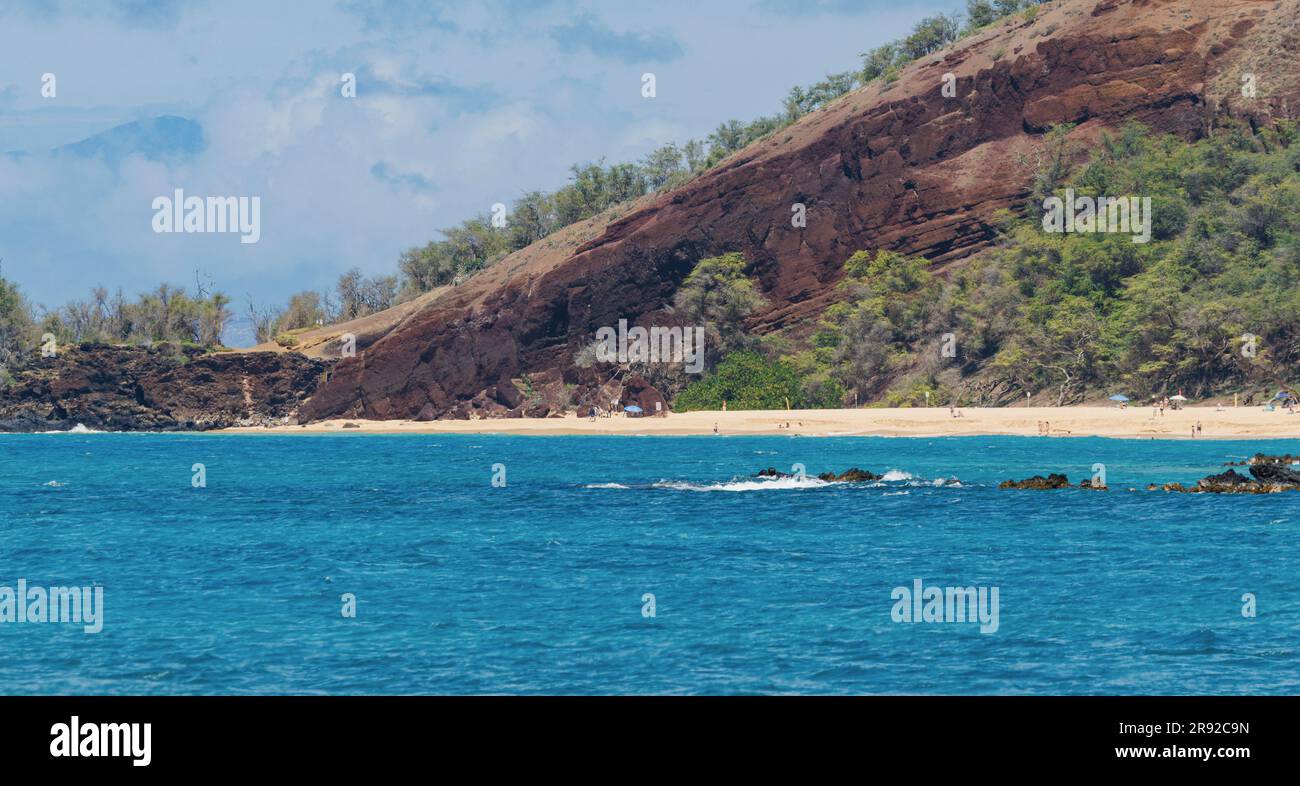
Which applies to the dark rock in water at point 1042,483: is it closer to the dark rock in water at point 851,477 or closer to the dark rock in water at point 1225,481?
the dark rock in water at point 1225,481

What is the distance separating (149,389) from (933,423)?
80.8 metres

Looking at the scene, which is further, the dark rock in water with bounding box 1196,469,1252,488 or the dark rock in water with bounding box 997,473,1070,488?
the dark rock in water with bounding box 997,473,1070,488

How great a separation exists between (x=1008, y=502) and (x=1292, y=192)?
66670 mm

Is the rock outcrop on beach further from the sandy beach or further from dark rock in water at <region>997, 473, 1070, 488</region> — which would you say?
dark rock in water at <region>997, 473, 1070, 488</region>

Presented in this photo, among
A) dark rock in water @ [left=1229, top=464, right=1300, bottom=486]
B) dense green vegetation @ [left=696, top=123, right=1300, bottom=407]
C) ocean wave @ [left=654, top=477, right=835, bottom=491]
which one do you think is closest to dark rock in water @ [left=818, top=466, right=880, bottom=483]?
ocean wave @ [left=654, top=477, right=835, bottom=491]

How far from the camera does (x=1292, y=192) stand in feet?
330

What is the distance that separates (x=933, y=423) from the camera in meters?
92.0

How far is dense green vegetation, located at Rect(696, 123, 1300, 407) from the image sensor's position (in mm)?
91125

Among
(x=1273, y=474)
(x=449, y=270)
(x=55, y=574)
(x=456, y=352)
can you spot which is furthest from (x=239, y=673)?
(x=449, y=270)

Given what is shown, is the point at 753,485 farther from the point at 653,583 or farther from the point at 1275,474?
the point at 653,583

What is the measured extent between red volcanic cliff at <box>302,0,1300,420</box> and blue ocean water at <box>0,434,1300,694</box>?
6477cm

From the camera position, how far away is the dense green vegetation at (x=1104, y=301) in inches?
3588

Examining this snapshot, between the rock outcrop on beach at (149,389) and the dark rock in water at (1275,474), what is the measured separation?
101822mm
